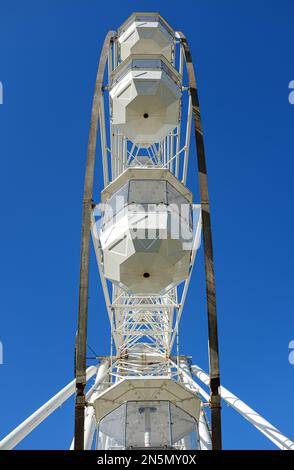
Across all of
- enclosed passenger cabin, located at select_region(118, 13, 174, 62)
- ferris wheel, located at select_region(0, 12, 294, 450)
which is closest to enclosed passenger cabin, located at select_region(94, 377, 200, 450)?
ferris wheel, located at select_region(0, 12, 294, 450)

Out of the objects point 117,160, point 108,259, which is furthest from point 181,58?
point 108,259

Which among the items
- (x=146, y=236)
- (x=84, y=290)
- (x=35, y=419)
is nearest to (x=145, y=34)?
(x=146, y=236)

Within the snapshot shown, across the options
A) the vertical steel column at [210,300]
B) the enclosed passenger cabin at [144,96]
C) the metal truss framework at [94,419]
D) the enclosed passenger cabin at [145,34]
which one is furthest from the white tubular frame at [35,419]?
the enclosed passenger cabin at [145,34]

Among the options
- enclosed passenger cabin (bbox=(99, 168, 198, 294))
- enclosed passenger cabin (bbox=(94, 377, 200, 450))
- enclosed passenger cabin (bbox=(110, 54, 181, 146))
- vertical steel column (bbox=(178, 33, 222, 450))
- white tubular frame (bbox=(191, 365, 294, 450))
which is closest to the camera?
vertical steel column (bbox=(178, 33, 222, 450))

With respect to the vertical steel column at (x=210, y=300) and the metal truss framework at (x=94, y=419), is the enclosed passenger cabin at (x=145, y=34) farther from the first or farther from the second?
the metal truss framework at (x=94, y=419)

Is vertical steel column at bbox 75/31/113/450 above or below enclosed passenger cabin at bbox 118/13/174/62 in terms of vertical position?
below

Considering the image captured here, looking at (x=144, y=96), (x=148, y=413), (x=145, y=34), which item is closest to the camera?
(x=148, y=413)

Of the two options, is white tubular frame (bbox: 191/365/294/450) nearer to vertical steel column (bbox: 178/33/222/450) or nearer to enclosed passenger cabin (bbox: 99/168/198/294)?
vertical steel column (bbox: 178/33/222/450)

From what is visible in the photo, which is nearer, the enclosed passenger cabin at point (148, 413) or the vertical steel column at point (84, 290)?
the vertical steel column at point (84, 290)

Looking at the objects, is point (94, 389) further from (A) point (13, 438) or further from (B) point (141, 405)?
(A) point (13, 438)

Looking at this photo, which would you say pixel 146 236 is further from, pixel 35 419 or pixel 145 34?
pixel 145 34

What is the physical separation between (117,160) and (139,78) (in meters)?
2.60

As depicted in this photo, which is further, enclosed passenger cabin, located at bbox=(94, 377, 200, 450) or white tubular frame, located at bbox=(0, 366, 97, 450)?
enclosed passenger cabin, located at bbox=(94, 377, 200, 450)

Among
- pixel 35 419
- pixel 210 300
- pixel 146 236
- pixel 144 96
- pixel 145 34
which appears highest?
pixel 145 34
